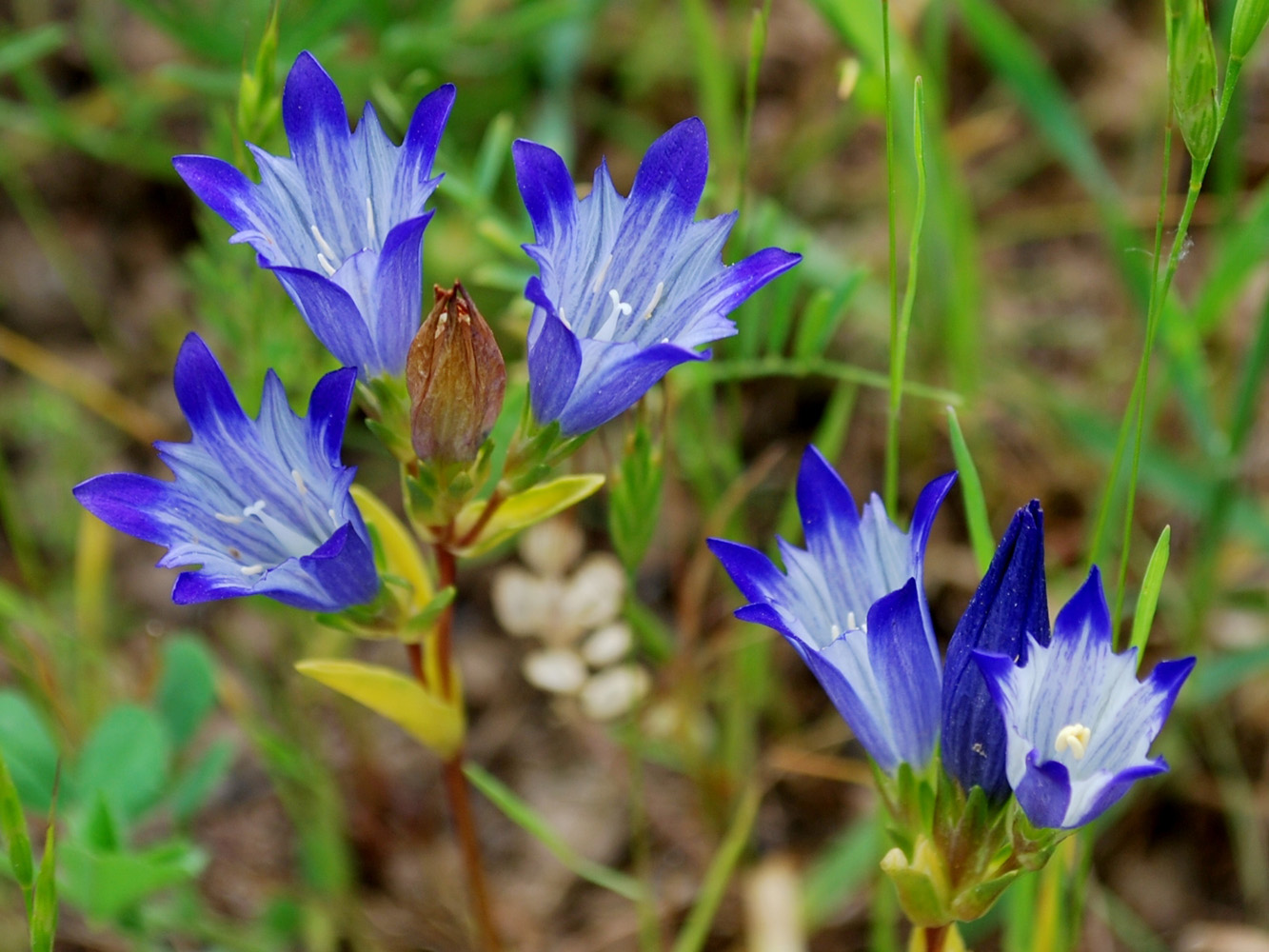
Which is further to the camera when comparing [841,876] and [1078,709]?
[841,876]

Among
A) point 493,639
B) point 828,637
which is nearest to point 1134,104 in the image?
point 493,639

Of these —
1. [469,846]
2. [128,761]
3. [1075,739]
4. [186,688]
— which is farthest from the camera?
[186,688]

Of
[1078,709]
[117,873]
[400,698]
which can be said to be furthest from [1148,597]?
[117,873]

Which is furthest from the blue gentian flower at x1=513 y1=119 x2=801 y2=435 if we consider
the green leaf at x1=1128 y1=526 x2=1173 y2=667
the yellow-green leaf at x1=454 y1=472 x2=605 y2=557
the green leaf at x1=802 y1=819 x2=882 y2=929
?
the green leaf at x1=802 y1=819 x2=882 y2=929

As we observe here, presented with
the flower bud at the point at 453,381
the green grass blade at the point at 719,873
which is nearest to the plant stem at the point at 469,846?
the green grass blade at the point at 719,873

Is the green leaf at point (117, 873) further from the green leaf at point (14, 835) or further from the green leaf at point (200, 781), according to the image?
the green leaf at point (14, 835)

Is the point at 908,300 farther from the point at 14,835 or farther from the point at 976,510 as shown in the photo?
the point at 14,835

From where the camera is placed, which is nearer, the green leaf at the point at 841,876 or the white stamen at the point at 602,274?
the white stamen at the point at 602,274
